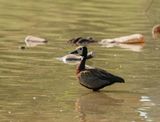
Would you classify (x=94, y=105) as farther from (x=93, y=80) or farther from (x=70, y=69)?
(x=70, y=69)

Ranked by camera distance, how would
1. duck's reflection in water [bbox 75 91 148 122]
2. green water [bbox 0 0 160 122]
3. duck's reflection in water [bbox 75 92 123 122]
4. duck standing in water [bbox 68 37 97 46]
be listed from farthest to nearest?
duck standing in water [bbox 68 37 97 46] < green water [bbox 0 0 160 122] < duck's reflection in water [bbox 75 92 123 122] < duck's reflection in water [bbox 75 91 148 122]

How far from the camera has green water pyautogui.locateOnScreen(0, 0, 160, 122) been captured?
1124 cm

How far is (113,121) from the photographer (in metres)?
10.6

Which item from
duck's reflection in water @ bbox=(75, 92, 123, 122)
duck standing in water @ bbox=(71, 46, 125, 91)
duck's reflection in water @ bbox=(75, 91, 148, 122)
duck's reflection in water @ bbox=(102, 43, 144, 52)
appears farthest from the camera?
duck's reflection in water @ bbox=(102, 43, 144, 52)

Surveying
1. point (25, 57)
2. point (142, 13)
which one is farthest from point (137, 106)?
point (142, 13)

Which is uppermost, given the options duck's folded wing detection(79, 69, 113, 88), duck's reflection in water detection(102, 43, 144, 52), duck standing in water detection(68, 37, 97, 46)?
duck standing in water detection(68, 37, 97, 46)

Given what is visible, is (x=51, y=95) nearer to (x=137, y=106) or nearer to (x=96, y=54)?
(x=137, y=106)

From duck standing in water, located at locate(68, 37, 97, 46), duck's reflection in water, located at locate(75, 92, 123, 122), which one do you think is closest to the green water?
duck's reflection in water, located at locate(75, 92, 123, 122)

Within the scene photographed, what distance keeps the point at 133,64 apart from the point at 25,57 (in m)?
2.36

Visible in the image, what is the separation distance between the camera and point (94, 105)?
12016 millimetres

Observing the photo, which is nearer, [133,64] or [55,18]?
[133,64]

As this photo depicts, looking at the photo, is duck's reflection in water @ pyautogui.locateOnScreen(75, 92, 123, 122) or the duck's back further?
the duck's back

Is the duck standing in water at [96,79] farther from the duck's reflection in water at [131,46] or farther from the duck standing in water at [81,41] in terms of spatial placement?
the duck standing in water at [81,41]

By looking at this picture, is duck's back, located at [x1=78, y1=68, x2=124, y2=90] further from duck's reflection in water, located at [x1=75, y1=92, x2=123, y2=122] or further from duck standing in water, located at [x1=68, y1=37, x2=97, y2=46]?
duck standing in water, located at [x1=68, y1=37, x2=97, y2=46]
